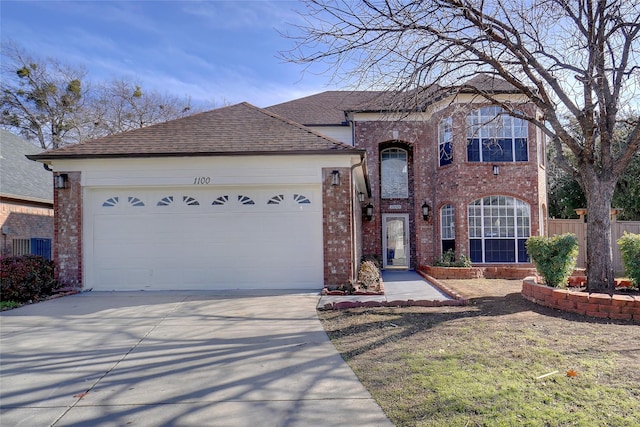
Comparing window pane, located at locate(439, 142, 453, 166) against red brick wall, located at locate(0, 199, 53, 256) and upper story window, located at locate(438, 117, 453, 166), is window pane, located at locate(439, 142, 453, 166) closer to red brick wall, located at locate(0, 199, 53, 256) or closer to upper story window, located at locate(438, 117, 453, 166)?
upper story window, located at locate(438, 117, 453, 166)

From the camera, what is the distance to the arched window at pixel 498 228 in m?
13.2

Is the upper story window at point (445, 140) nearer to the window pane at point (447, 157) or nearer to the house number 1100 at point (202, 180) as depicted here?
the window pane at point (447, 157)

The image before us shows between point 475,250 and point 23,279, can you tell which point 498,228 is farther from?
point 23,279

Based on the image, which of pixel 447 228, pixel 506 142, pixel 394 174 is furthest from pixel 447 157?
pixel 394 174

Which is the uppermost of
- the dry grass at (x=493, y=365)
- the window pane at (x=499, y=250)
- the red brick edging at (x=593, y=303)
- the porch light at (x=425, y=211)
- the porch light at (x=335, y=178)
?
the porch light at (x=335, y=178)

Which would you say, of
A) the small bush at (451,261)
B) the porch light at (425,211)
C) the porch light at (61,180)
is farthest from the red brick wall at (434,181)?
the porch light at (61,180)

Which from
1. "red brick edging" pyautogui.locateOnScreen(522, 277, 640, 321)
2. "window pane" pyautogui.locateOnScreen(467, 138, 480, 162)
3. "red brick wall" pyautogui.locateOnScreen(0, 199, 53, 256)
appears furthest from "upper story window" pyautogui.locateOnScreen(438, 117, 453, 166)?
"red brick wall" pyautogui.locateOnScreen(0, 199, 53, 256)

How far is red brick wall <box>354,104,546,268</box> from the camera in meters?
13.2

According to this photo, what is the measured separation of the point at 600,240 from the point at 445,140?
24.1 feet

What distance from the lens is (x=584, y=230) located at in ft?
43.3

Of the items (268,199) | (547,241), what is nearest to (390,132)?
(268,199)

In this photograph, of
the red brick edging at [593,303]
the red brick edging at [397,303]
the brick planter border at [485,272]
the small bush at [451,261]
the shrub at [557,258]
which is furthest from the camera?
the small bush at [451,261]

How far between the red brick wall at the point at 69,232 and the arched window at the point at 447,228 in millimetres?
11175

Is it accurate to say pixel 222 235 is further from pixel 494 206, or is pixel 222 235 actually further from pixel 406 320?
pixel 494 206
